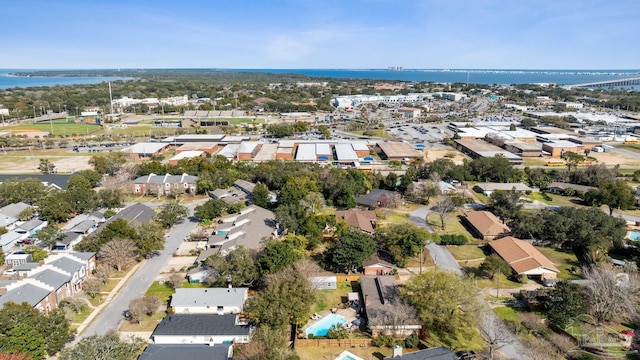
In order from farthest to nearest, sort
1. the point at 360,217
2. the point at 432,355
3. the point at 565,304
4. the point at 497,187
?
1. the point at 497,187
2. the point at 360,217
3. the point at 565,304
4. the point at 432,355

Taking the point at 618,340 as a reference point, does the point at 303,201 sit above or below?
above

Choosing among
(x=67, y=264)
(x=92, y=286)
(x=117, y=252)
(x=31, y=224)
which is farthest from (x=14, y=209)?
(x=92, y=286)

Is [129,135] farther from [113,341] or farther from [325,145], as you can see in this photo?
[113,341]

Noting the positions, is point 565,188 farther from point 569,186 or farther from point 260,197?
point 260,197

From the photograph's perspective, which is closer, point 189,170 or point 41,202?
point 41,202

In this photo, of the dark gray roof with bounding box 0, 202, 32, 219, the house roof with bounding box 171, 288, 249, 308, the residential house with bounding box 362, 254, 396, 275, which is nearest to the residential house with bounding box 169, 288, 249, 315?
the house roof with bounding box 171, 288, 249, 308

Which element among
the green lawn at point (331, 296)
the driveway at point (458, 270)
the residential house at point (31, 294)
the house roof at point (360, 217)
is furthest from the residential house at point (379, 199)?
the residential house at point (31, 294)

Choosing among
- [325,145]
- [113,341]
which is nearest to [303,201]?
[113,341]

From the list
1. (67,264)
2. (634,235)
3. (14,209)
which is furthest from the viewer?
(14,209)
